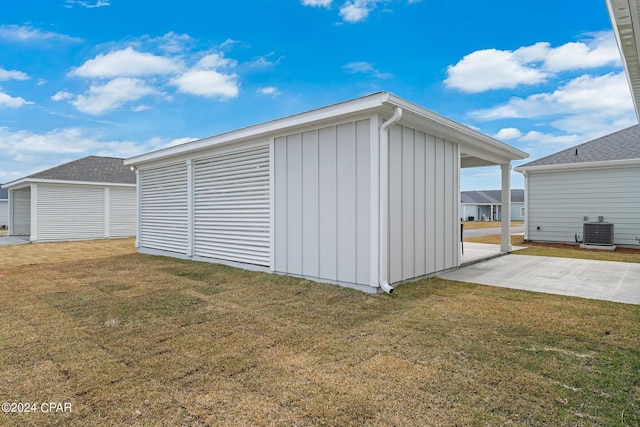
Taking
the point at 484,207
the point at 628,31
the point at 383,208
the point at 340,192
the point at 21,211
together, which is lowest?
the point at 383,208

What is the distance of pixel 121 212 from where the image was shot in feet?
52.7

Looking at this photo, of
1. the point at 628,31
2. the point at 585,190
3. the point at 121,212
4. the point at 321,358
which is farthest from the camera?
the point at 121,212

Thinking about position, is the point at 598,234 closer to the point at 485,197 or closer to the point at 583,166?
the point at 583,166

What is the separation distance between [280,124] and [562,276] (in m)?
5.46

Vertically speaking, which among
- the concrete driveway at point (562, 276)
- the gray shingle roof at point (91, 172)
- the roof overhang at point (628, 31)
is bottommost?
the concrete driveway at point (562, 276)

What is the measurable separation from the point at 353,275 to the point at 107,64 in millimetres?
10453

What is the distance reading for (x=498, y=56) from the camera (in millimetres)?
9789

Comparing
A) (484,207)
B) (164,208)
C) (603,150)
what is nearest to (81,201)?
(164,208)

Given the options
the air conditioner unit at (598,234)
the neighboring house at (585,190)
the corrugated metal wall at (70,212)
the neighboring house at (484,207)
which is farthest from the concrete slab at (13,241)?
the neighboring house at (484,207)

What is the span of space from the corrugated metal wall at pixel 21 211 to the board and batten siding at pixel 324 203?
18.9 metres

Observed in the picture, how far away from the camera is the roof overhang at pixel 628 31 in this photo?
2715mm

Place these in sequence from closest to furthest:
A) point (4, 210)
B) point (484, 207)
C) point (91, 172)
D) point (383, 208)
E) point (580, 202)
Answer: point (383, 208)
point (580, 202)
point (91, 172)
point (4, 210)
point (484, 207)

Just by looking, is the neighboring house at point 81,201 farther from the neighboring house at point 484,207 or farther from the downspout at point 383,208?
the neighboring house at point 484,207

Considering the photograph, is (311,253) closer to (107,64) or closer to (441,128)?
(441,128)
